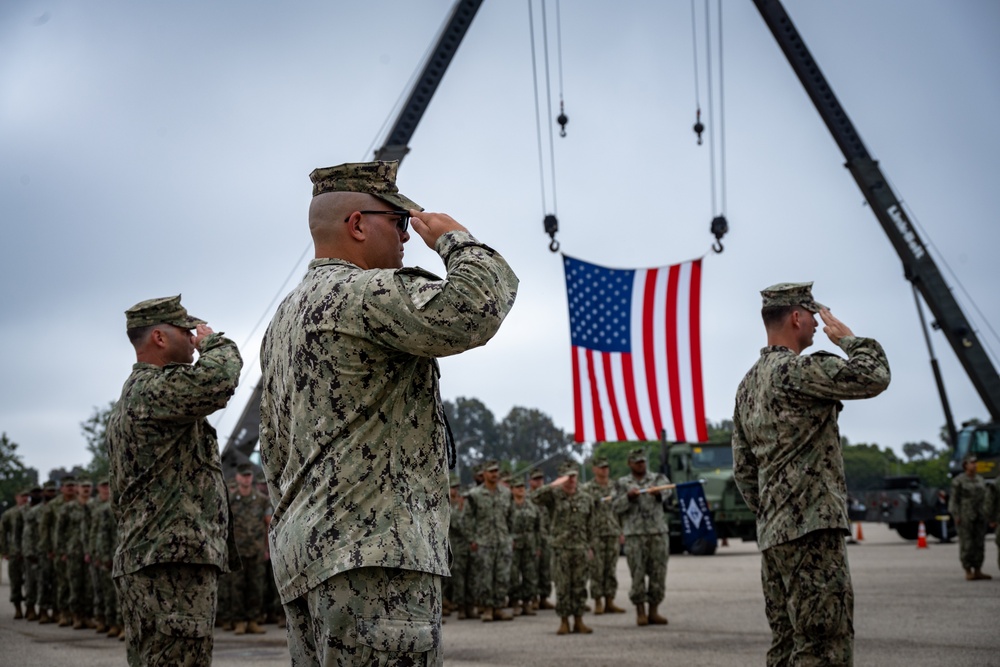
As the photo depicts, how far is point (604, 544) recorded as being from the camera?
15.0 meters

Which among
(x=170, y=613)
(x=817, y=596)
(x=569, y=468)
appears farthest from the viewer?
(x=569, y=468)

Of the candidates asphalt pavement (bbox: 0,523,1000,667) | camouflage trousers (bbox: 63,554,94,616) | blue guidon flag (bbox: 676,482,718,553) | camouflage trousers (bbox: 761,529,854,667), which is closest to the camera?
camouflage trousers (bbox: 761,529,854,667)

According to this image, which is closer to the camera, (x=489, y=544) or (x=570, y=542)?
(x=570, y=542)

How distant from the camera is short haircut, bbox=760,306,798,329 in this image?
5855 millimetres

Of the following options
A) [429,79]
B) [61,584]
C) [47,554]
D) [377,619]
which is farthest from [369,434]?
[429,79]

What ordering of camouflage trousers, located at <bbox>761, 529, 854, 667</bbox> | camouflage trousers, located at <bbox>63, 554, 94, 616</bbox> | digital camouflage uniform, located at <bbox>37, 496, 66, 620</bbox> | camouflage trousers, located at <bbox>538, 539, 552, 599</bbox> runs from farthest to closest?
digital camouflage uniform, located at <bbox>37, 496, 66, 620</bbox> < camouflage trousers, located at <bbox>538, 539, 552, 599</bbox> < camouflage trousers, located at <bbox>63, 554, 94, 616</bbox> < camouflage trousers, located at <bbox>761, 529, 854, 667</bbox>

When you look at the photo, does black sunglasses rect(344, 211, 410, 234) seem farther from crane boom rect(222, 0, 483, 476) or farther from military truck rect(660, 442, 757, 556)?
military truck rect(660, 442, 757, 556)

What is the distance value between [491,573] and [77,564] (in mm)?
6300

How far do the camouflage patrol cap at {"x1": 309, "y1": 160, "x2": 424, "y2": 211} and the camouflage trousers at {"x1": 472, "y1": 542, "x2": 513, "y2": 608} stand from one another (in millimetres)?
12329

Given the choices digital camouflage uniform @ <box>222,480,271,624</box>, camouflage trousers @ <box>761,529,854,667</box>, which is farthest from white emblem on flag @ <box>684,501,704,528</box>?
Answer: camouflage trousers @ <box>761,529,854,667</box>

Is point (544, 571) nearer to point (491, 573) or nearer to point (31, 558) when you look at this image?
point (491, 573)

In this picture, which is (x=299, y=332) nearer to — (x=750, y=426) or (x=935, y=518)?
(x=750, y=426)

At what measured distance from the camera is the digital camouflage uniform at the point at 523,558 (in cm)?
1636

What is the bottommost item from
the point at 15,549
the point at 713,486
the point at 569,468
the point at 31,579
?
the point at 31,579
